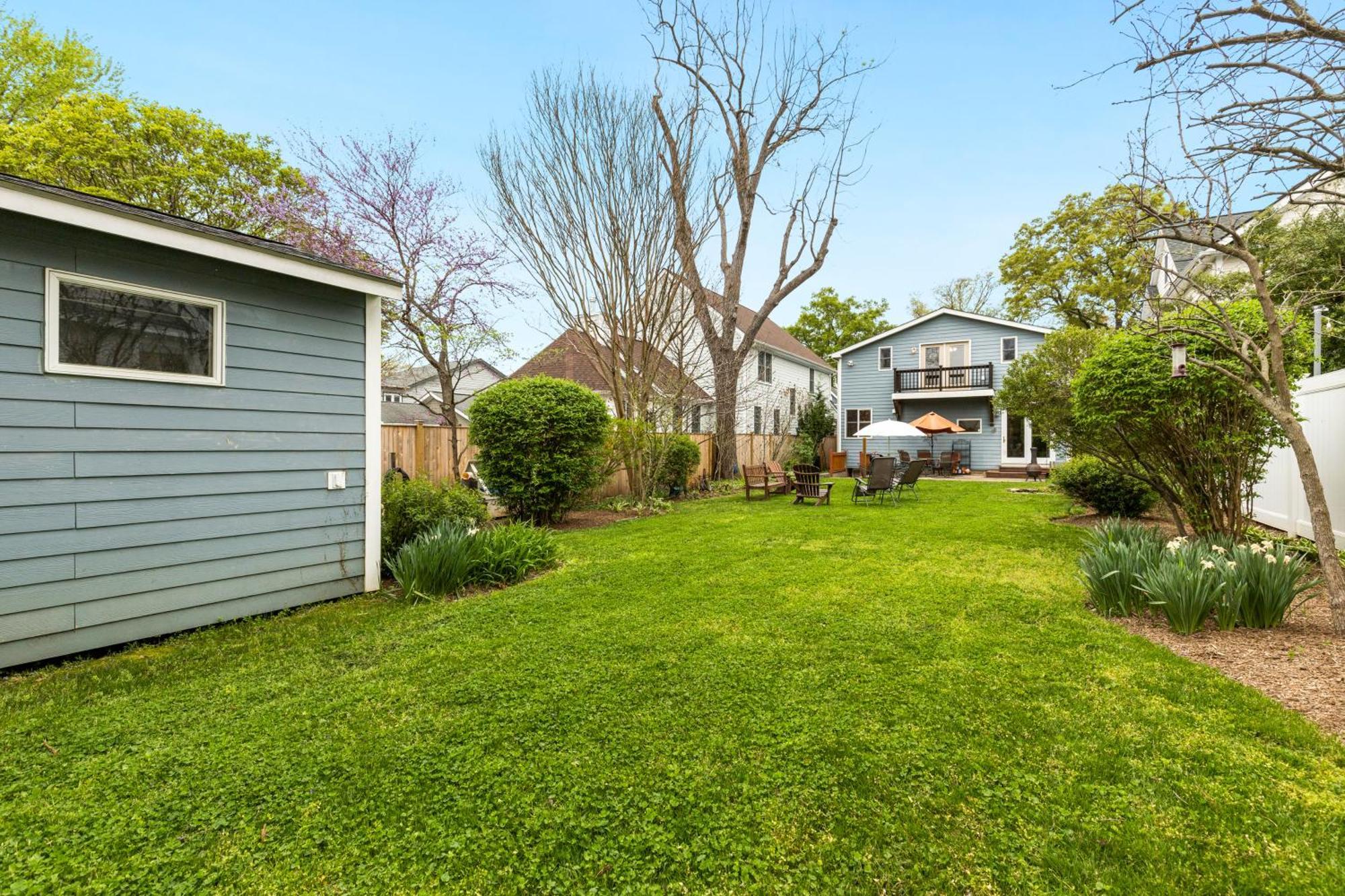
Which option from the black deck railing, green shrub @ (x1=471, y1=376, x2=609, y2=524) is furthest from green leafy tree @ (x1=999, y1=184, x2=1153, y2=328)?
green shrub @ (x1=471, y1=376, x2=609, y2=524)

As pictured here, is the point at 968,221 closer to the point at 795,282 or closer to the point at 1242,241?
the point at 795,282

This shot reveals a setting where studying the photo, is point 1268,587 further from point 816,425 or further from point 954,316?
point 954,316

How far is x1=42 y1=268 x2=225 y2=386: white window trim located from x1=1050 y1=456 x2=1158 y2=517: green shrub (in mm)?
11223

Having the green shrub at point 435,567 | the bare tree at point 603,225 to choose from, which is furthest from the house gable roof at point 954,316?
the green shrub at point 435,567

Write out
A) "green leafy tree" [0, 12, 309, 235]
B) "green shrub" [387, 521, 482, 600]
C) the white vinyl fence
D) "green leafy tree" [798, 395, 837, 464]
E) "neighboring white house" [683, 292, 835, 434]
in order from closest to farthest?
1. "green shrub" [387, 521, 482, 600]
2. the white vinyl fence
3. "green leafy tree" [0, 12, 309, 235]
4. "neighboring white house" [683, 292, 835, 434]
5. "green leafy tree" [798, 395, 837, 464]

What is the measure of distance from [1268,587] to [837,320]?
116 feet

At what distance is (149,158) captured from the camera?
14031 millimetres

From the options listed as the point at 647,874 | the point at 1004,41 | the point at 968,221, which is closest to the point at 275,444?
the point at 647,874

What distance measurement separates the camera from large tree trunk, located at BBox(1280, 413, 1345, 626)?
3611 millimetres

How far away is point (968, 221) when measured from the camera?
16.3 meters

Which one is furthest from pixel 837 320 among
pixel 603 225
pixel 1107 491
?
pixel 1107 491

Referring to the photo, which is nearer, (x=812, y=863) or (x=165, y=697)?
(x=812, y=863)

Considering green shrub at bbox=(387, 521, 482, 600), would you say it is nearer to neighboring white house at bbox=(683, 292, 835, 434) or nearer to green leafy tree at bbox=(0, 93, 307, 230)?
neighboring white house at bbox=(683, 292, 835, 434)

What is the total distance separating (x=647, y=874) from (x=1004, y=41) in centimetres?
946
